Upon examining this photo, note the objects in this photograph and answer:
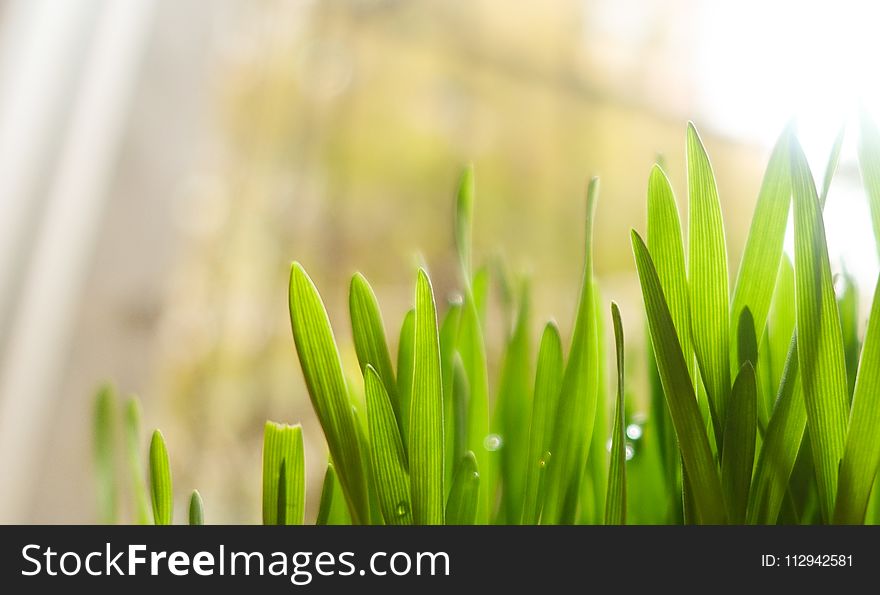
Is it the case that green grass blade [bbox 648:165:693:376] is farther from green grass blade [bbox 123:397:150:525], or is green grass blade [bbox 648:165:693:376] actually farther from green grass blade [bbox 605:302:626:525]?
green grass blade [bbox 123:397:150:525]

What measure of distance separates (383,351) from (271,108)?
1.21 meters

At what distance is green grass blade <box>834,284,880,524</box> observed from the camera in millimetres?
152

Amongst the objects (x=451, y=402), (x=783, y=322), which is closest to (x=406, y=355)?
(x=451, y=402)

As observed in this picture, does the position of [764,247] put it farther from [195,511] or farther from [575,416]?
[195,511]

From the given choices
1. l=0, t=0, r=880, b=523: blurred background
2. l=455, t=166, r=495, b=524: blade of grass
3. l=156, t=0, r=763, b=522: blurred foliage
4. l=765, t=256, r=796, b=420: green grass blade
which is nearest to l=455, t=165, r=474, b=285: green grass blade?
l=455, t=166, r=495, b=524: blade of grass

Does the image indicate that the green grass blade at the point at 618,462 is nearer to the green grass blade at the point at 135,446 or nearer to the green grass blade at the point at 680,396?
the green grass blade at the point at 680,396

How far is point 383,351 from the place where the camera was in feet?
0.61

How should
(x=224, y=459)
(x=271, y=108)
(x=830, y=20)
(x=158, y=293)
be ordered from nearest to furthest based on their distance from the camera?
(x=830, y=20)
(x=158, y=293)
(x=224, y=459)
(x=271, y=108)

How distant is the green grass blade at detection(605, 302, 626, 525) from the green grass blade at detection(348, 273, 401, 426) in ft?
0.19

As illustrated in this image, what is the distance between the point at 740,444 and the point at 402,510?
0.29 ft

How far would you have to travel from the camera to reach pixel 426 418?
0.16m

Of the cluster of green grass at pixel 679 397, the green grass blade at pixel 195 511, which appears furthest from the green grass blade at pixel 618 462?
the green grass blade at pixel 195 511

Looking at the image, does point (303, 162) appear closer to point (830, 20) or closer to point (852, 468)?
point (830, 20)

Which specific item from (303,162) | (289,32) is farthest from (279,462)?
(289,32)
